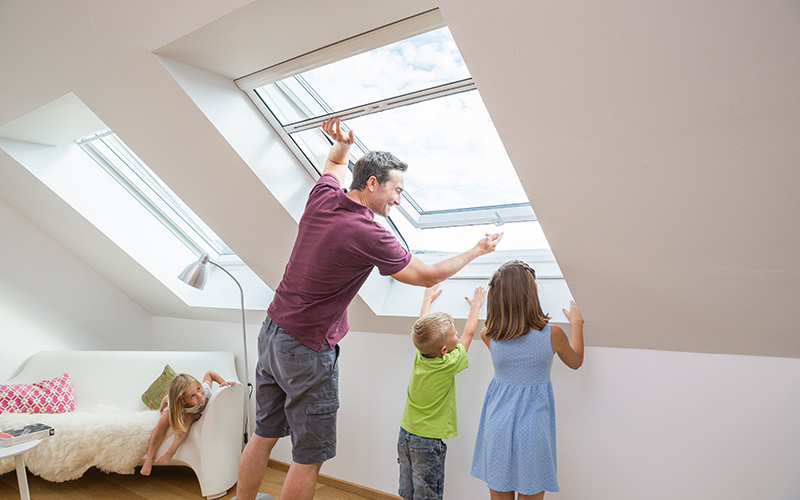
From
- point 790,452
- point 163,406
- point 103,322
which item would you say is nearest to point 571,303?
point 790,452

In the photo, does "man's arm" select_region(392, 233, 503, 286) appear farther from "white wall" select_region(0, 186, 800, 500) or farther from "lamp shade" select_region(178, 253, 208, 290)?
"lamp shade" select_region(178, 253, 208, 290)

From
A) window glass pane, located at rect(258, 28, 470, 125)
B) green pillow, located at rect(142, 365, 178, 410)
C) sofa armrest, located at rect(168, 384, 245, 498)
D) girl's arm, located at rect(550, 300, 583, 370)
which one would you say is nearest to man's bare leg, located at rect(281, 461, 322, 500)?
girl's arm, located at rect(550, 300, 583, 370)

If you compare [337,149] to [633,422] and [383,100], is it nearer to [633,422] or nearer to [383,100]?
[383,100]

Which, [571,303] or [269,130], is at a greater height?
[269,130]

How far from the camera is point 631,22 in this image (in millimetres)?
1171

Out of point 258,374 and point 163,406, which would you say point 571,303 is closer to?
point 258,374

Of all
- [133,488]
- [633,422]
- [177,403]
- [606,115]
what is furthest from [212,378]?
[606,115]

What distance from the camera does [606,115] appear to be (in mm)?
1362

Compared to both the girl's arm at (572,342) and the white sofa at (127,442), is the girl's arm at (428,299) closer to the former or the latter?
the girl's arm at (572,342)

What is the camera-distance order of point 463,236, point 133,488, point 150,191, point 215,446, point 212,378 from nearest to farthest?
point 463,236 → point 215,446 → point 133,488 → point 212,378 → point 150,191

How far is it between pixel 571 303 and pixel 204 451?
209 cm

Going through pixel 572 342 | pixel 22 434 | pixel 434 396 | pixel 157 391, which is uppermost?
pixel 572 342

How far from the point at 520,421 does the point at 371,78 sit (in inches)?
57.7

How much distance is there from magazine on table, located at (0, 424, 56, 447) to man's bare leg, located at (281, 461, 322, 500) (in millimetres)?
1226
